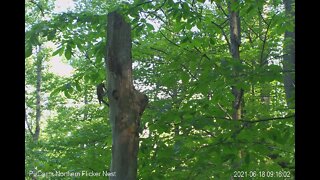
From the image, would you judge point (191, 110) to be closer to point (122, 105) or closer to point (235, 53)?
point (122, 105)

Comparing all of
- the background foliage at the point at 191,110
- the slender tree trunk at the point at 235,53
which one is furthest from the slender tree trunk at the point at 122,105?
the slender tree trunk at the point at 235,53

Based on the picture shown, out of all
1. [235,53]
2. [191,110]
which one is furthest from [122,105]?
[235,53]

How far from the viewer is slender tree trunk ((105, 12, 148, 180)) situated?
362 cm

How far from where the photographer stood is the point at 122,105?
3688mm

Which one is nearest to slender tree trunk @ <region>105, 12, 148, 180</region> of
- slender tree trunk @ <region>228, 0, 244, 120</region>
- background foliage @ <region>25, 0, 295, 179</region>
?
background foliage @ <region>25, 0, 295, 179</region>

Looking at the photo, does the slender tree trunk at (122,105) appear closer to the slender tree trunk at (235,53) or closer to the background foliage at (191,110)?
the background foliage at (191,110)

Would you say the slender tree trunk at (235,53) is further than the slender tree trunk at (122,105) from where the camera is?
Yes

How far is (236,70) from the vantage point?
377 cm

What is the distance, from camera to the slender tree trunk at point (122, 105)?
3621mm

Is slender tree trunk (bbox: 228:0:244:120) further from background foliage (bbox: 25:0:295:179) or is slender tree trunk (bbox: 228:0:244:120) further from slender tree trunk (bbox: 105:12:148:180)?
slender tree trunk (bbox: 105:12:148:180)

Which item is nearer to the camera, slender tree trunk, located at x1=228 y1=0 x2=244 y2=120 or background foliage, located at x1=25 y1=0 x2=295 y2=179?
background foliage, located at x1=25 y1=0 x2=295 y2=179
